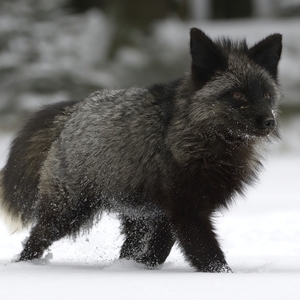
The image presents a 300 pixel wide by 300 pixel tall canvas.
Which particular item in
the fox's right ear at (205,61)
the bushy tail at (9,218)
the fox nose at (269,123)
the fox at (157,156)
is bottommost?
the bushy tail at (9,218)

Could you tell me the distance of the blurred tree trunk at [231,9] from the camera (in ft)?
69.3

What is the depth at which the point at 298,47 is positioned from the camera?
63.0ft

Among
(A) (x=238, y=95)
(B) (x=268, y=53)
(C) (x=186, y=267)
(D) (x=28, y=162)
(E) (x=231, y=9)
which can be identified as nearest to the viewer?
(A) (x=238, y=95)

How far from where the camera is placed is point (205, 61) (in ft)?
19.1

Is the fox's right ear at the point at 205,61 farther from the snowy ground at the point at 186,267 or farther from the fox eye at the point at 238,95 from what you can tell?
the snowy ground at the point at 186,267

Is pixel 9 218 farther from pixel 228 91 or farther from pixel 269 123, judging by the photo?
pixel 269 123

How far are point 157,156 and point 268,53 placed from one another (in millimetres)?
1312

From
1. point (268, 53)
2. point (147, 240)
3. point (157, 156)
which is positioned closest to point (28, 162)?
point (147, 240)

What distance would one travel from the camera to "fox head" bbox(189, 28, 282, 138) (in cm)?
557

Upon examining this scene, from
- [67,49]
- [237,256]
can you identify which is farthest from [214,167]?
[67,49]

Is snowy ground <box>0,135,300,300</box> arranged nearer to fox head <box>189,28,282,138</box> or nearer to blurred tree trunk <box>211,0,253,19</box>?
fox head <box>189,28,282,138</box>

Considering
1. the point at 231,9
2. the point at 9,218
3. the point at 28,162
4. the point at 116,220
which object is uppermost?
the point at 28,162

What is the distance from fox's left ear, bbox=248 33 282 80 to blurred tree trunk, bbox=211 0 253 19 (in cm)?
1523

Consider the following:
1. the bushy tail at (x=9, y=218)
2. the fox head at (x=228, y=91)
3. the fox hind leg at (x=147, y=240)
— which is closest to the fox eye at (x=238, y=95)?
the fox head at (x=228, y=91)
